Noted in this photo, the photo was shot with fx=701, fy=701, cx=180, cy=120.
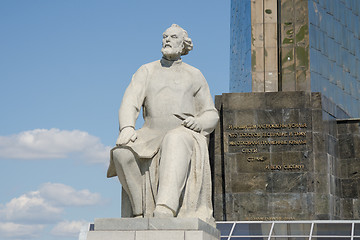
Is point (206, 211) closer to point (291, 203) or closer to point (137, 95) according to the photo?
point (137, 95)

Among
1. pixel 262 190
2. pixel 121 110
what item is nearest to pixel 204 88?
pixel 121 110

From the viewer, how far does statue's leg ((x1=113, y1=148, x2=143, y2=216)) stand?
29.5 ft

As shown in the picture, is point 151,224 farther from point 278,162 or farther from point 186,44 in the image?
point 278,162

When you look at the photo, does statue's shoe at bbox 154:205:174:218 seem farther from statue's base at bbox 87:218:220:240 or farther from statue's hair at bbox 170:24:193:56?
statue's hair at bbox 170:24:193:56

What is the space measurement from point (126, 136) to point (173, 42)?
5.31 feet

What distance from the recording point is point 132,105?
9555mm

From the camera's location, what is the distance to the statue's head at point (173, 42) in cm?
984

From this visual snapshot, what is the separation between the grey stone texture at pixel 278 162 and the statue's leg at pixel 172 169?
8893 millimetres


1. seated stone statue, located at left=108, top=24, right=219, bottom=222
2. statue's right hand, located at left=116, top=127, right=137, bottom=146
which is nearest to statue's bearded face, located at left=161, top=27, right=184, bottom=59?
seated stone statue, located at left=108, top=24, right=219, bottom=222

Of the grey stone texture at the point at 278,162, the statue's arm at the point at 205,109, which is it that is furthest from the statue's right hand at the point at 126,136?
the grey stone texture at the point at 278,162

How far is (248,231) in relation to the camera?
1513cm

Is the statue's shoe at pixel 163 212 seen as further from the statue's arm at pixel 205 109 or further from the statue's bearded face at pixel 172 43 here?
the statue's bearded face at pixel 172 43

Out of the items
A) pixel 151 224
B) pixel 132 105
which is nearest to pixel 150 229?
pixel 151 224

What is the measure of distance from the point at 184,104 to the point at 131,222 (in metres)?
2.02
